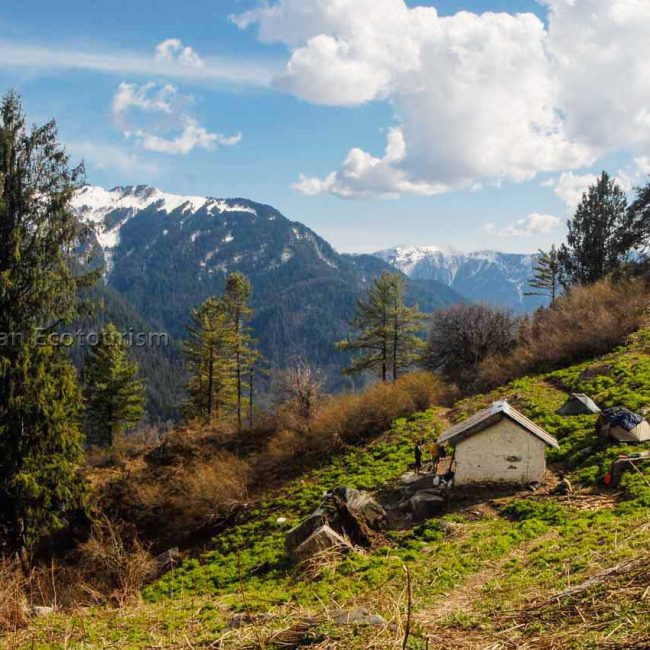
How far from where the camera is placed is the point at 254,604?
10125 mm

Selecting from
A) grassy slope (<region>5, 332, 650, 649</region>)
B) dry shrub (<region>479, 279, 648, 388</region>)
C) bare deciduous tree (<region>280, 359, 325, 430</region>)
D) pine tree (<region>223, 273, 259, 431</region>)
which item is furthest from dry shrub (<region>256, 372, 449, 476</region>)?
pine tree (<region>223, 273, 259, 431</region>)

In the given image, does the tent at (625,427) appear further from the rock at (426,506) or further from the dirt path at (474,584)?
the dirt path at (474,584)

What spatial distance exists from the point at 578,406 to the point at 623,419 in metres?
4.21

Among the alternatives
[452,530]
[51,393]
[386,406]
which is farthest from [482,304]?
[51,393]

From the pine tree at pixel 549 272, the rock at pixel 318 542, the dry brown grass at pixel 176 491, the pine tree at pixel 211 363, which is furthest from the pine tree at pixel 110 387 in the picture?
the pine tree at pixel 549 272

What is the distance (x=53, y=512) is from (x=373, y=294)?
27.3 meters

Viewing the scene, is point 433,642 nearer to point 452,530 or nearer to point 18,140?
point 452,530

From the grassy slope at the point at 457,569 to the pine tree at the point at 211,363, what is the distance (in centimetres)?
1965

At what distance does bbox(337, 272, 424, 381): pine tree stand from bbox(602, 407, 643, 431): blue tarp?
2118 cm

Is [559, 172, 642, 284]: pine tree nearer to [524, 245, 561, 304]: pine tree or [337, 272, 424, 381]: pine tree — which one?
[524, 245, 561, 304]: pine tree

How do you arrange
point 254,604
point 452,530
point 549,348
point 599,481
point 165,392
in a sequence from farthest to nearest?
point 165,392
point 549,348
point 599,481
point 452,530
point 254,604

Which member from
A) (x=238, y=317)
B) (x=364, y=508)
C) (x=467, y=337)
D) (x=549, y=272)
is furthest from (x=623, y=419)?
(x=549, y=272)

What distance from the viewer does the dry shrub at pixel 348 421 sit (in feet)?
86.6

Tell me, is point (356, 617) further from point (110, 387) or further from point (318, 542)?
point (110, 387)
